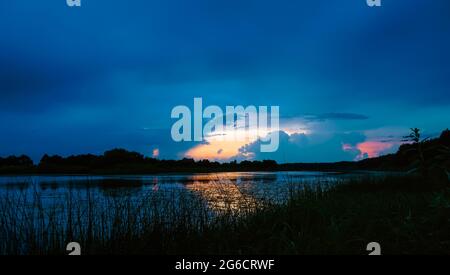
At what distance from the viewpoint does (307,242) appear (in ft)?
15.1

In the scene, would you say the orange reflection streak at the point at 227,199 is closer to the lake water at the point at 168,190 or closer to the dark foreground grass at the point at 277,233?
the lake water at the point at 168,190

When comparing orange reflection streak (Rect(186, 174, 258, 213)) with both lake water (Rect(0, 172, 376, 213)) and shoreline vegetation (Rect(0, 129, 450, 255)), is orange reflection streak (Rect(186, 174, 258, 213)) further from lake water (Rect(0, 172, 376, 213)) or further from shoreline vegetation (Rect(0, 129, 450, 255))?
shoreline vegetation (Rect(0, 129, 450, 255))

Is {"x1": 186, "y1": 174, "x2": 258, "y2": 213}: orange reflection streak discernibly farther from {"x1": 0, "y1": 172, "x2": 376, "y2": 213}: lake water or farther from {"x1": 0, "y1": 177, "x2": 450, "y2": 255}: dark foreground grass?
{"x1": 0, "y1": 177, "x2": 450, "y2": 255}: dark foreground grass

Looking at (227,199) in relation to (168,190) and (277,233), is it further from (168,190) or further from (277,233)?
(168,190)

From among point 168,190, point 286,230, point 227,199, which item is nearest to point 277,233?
point 286,230

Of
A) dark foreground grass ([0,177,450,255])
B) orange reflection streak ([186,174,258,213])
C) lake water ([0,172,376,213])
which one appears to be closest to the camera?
dark foreground grass ([0,177,450,255])

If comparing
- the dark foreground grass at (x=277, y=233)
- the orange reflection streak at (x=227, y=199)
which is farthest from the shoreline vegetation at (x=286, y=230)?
the orange reflection streak at (x=227, y=199)

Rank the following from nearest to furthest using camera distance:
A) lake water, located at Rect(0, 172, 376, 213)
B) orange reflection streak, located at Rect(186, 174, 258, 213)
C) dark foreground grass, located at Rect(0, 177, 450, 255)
Answer: dark foreground grass, located at Rect(0, 177, 450, 255), orange reflection streak, located at Rect(186, 174, 258, 213), lake water, located at Rect(0, 172, 376, 213)

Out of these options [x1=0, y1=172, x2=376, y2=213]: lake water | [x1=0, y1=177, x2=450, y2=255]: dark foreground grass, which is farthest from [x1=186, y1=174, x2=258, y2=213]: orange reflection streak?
[x1=0, y1=177, x2=450, y2=255]: dark foreground grass

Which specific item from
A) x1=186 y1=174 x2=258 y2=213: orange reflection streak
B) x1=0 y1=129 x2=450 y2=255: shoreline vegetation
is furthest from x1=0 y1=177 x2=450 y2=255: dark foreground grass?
x1=186 y1=174 x2=258 y2=213: orange reflection streak

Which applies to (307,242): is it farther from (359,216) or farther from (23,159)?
(23,159)

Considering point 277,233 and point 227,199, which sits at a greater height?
point 227,199

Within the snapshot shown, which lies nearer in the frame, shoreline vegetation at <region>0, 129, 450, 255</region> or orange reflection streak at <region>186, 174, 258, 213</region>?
shoreline vegetation at <region>0, 129, 450, 255</region>
